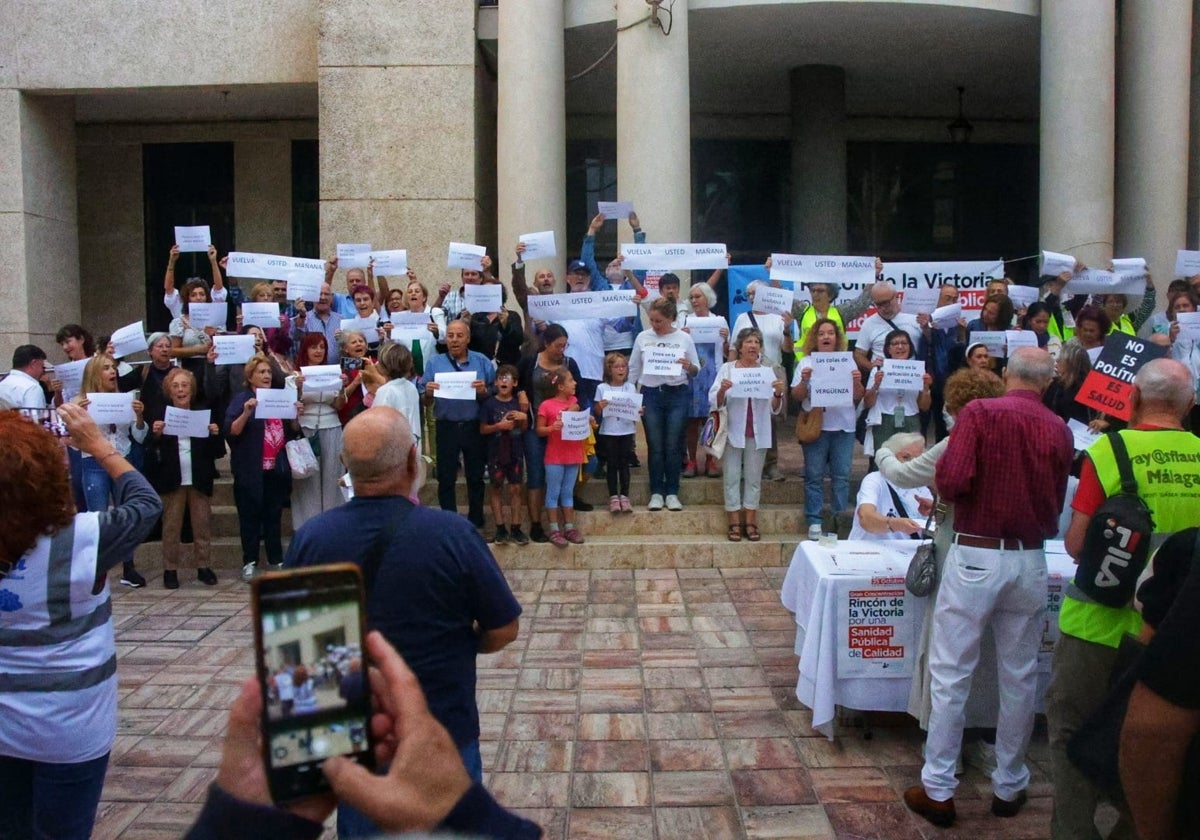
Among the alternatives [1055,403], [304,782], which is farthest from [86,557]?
[1055,403]

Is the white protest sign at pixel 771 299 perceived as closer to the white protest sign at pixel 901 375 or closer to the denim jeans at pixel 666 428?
the denim jeans at pixel 666 428

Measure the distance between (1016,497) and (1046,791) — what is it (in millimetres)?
1566

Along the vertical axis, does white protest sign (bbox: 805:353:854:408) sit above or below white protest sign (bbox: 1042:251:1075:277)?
below

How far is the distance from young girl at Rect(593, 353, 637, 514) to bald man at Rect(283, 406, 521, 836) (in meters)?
6.45

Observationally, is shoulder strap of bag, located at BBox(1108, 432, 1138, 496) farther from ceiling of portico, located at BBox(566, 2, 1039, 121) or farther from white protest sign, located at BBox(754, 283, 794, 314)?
ceiling of portico, located at BBox(566, 2, 1039, 121)

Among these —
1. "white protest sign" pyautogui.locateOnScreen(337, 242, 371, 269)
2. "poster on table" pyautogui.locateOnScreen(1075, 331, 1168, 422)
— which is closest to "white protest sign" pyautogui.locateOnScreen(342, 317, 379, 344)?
"white protest sign" pyautogui.locateOnScreen(337, 242, 371, 269)

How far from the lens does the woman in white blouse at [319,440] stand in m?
9.38

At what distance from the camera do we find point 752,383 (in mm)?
9500

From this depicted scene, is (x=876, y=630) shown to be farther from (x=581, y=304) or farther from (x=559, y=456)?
(x=581, y=304)

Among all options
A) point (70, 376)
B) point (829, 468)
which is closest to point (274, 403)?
point (70, 376)

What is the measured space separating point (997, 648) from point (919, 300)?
6044 millimetres

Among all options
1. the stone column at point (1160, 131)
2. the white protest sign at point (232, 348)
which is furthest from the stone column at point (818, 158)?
the white protest sign at point (232, 348)

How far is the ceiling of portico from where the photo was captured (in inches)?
519

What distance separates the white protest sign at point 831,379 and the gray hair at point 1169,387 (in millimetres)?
5028
